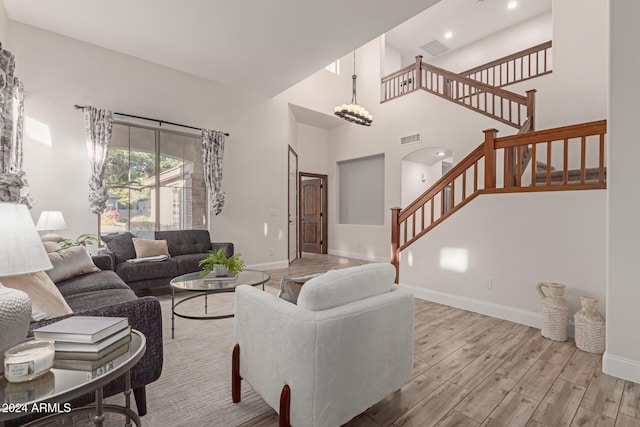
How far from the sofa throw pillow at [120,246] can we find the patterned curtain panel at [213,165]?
142cm

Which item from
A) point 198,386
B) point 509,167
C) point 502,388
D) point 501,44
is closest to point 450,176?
point 509,167

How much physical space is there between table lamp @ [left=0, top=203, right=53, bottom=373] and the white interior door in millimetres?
5328

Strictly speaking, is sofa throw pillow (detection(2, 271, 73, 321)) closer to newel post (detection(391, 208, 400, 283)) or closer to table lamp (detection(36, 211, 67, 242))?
table lamp (detection(36, 211, 67, 242))

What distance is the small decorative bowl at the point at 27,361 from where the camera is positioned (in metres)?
0.95

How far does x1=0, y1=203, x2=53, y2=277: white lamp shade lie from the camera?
3.46 ft

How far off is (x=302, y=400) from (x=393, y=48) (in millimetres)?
8711

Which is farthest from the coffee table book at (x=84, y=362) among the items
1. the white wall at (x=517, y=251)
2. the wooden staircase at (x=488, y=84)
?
the wooden staircase at (x=488, y=84)

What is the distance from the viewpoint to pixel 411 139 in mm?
6312

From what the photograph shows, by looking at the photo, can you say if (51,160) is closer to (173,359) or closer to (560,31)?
(173,359)

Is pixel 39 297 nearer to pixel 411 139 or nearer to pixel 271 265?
pixel 271 265

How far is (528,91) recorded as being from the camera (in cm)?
465

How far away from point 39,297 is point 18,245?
807 mm

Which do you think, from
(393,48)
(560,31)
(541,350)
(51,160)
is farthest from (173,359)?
(393,48)

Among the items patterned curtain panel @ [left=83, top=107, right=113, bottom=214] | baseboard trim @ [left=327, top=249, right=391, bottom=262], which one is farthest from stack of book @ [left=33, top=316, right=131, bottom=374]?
baseboard trim @ [left=327, top=249, right=391, bottom=262]
